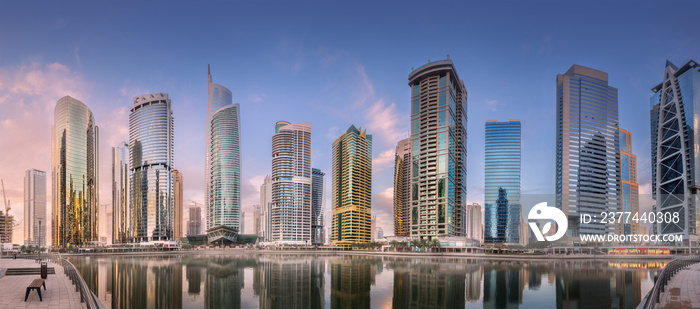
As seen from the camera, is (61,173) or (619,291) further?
(61,173)

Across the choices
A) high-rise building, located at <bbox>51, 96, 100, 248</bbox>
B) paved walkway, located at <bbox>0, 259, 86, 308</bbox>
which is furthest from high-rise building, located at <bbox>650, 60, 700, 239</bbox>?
A: high-rise building, located at <bbox>51, 96, 100, 248</bbox>

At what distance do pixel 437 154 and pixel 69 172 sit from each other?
555 feet

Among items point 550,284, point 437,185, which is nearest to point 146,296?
point 550,284

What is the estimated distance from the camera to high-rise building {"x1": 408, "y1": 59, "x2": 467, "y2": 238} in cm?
16821

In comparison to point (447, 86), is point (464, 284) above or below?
below

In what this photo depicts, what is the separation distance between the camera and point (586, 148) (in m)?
189

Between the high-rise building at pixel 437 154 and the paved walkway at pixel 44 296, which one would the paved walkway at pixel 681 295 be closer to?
the paved walkway at pixel 44 296

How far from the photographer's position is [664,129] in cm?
15662

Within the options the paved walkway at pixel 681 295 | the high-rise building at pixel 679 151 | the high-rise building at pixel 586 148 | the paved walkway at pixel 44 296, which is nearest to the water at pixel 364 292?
the paved walkway at pixel 681 295

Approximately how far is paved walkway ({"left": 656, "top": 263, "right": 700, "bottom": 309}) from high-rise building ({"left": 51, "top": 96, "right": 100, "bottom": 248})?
21986 centimetres

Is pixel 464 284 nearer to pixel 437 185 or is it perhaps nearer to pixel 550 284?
pixel 550 284

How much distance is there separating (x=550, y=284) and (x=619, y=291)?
27.4ft

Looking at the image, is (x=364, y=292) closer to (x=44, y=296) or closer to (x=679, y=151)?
(x=44, y=296)

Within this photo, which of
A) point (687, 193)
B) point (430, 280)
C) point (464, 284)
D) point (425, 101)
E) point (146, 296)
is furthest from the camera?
point (425, 101)
